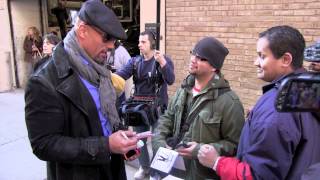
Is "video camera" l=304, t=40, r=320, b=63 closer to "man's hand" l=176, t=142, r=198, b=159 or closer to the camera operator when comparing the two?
"man's hand" l=176, t=142, r=198, b=159

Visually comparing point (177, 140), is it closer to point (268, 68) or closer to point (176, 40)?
point (268, 68)

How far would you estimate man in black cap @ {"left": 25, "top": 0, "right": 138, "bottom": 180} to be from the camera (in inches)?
69.1

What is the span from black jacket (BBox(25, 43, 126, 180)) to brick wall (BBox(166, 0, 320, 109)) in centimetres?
388

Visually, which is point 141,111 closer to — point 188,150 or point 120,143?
point 188,150

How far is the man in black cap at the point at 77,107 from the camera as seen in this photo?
176cm

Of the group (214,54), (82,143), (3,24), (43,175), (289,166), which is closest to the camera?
(289,166)

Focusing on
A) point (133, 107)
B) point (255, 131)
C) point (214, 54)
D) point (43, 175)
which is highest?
point (214, 54)

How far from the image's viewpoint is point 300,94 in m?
1.00

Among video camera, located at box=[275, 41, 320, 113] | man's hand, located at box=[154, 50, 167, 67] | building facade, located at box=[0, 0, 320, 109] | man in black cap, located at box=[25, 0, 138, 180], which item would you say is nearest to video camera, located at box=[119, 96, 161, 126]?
man's hand, located at box=[154, 50, 167, 67]

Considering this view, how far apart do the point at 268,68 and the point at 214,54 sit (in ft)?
2.90

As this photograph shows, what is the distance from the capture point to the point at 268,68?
1899mm

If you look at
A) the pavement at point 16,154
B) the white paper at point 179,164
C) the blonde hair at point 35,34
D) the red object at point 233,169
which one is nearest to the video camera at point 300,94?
the red object at point 233,169

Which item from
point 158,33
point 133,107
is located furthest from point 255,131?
point 158,33

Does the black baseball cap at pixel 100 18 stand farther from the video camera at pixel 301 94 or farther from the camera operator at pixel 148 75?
the camera operator at pixel 148 75
